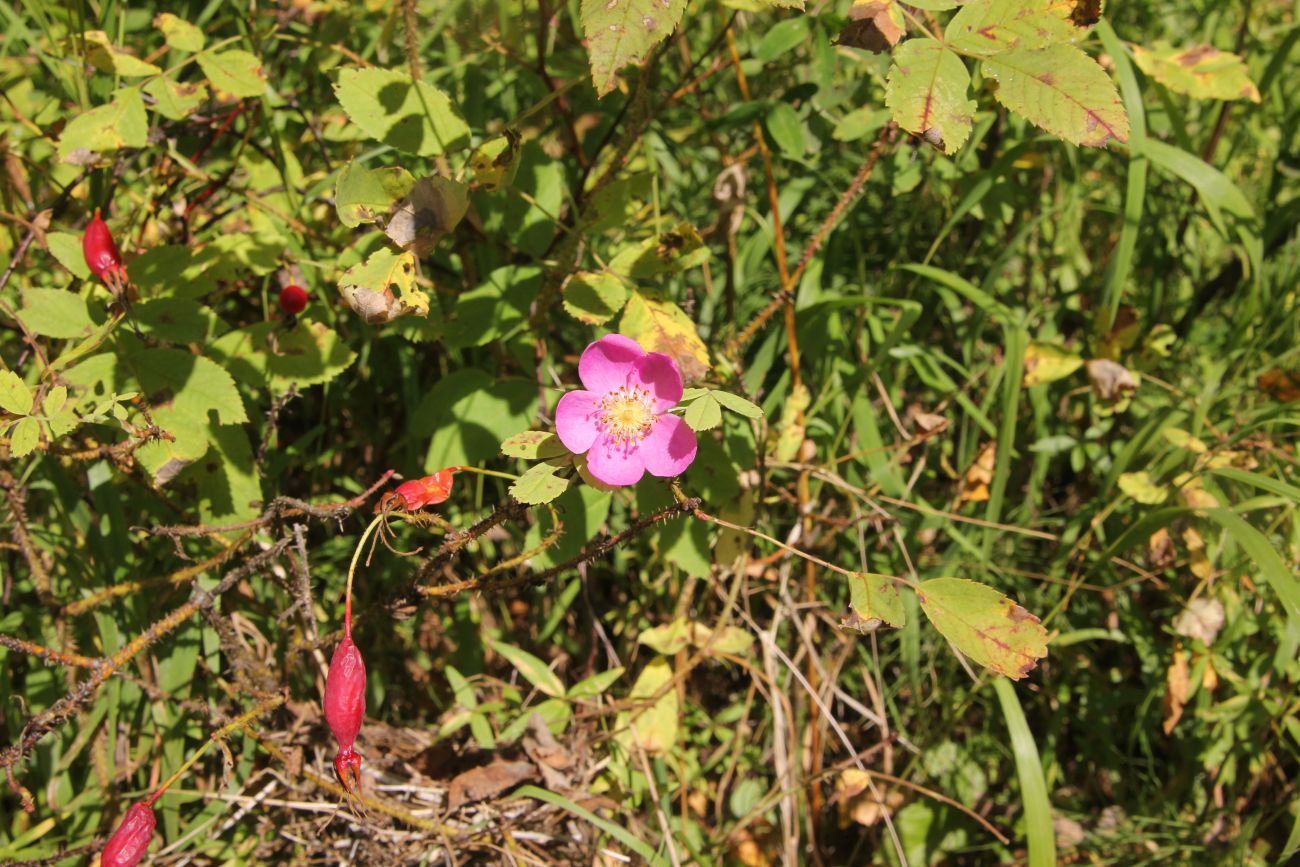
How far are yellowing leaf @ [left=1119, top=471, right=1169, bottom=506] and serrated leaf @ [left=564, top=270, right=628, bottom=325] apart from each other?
101cm

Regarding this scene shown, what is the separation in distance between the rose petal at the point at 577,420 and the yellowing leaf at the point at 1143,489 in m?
1.06

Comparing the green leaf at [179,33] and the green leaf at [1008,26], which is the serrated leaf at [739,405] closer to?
Result: the green leaf at [1008,26]

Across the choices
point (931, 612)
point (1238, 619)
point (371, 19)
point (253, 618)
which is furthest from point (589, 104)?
point (1238, 619)

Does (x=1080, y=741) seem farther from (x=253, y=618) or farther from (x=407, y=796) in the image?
(x=253, y=618)

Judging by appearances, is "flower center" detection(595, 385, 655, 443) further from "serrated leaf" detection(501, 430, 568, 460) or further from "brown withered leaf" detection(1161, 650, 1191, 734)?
"brown withered leaf" detection(1161, 650, 1191, 734)

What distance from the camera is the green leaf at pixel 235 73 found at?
1.69 m

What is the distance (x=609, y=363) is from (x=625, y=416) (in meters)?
0.09

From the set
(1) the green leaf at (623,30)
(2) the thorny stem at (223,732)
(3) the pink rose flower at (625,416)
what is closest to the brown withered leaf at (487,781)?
(2) the thorny stem at (223,732)

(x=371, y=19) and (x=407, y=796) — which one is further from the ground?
(x=371, y=19)

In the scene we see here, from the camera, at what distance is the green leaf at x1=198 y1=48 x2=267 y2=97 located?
1688mm

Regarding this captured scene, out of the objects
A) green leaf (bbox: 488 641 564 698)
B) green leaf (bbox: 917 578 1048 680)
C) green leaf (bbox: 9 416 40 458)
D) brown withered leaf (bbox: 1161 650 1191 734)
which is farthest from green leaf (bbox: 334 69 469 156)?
brown withered leaf (bbox: 1161 650 1191 734)

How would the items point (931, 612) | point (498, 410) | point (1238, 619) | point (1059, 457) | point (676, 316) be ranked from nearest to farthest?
point (931, 612) < point (676, 316) < point (498, 410) < point (1238, 619) < point (1059, 457)

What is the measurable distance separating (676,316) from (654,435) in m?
0.25

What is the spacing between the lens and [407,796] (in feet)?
5.78
